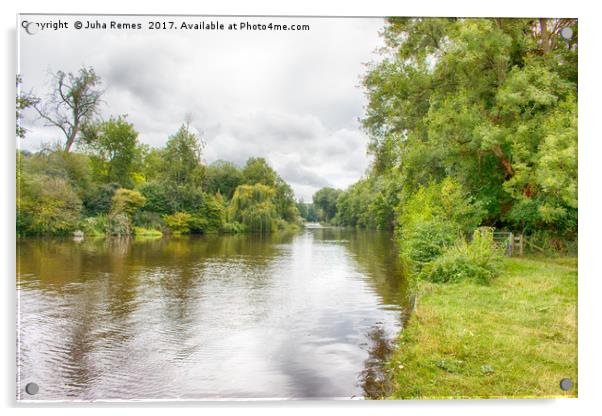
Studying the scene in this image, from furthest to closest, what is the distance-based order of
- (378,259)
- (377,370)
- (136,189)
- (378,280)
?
(378,259)
(378,280)
(136,189)
(377,370)

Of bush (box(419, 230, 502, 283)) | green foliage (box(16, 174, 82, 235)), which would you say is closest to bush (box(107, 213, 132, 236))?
green foliage (box(16, 174, 82, 235))

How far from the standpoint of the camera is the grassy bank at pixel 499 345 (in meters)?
4.26

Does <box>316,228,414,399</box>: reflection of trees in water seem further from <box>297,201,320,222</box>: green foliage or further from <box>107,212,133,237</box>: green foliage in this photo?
<box>107,212,133,237</box>: green foliage

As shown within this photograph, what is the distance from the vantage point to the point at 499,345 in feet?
14.9

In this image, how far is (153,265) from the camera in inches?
350

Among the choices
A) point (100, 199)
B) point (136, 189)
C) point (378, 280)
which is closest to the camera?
point (100, 199)

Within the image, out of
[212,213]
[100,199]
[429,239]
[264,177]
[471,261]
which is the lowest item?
[471,261]

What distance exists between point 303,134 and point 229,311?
2800mm

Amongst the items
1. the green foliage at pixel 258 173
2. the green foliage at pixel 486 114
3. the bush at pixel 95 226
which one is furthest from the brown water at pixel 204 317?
the green foliage at pixel 486 114

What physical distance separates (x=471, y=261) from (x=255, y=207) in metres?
3.52

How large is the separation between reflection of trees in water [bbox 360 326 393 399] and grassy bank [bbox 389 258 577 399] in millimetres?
105
